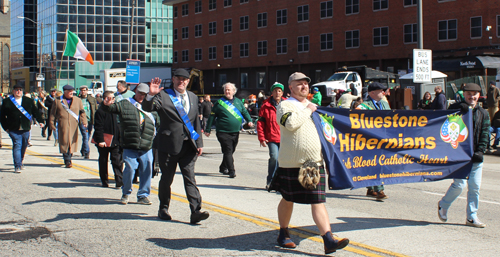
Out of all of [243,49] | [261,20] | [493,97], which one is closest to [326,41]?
[261,20]

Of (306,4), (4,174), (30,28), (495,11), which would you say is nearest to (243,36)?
(306,4)

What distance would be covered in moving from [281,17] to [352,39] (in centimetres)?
877

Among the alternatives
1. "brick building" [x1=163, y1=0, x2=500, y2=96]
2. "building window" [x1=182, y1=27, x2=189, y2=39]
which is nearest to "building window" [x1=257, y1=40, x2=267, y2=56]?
"brick building" [x1=163, y1=0, x2=500, y2=96]

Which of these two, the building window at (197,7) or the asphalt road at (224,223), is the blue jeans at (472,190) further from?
the building window at (197,7)

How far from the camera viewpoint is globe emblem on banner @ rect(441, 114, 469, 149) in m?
6.62

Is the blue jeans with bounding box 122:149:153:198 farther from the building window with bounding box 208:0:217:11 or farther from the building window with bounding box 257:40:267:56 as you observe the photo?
the building window with bounding box 208:0:217:11

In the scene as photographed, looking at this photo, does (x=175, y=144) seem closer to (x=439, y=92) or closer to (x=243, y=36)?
(x=439, y=92)

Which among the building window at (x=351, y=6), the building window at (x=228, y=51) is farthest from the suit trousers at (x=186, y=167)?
the building window at (x=228, y=51)

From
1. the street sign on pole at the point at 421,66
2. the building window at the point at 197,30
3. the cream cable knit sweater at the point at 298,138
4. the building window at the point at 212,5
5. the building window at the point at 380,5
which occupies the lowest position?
the cream cable knit sweater at the point at 298,138

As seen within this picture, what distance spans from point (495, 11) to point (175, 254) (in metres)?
36.5

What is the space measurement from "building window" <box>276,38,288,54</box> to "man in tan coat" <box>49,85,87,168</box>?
1514 inches

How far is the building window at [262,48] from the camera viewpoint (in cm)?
5188

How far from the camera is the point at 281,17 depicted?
164ft

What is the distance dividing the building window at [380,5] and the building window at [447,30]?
4.71 meters
